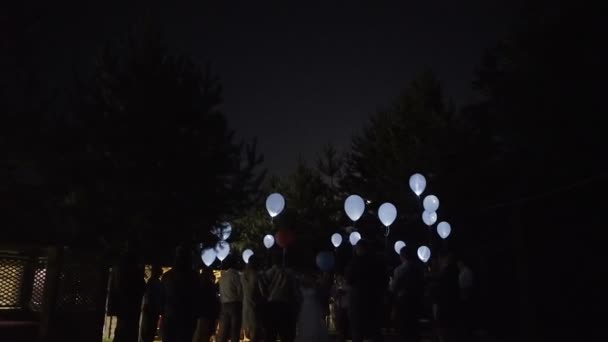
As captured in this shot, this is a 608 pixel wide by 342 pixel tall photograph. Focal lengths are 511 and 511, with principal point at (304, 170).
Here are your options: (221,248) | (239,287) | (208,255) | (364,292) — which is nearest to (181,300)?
(364,292)

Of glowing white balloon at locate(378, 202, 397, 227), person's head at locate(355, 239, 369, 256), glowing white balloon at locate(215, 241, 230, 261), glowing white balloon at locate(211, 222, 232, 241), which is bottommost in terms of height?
person's head at locate(355, 239, 369, 256)

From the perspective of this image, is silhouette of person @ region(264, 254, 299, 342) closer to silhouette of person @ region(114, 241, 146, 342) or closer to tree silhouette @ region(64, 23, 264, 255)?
silhouette of person @ region(114, 241, 146, 342)

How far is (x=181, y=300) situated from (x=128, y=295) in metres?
1.30

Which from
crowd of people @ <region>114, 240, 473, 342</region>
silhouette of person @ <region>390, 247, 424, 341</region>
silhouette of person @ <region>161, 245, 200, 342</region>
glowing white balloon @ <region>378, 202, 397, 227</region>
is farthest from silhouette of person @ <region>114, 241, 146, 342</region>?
glowing white balloon @ <region>378, 202, 397, 227</region>

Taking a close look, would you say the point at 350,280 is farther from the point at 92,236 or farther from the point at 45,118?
the point at 45,118

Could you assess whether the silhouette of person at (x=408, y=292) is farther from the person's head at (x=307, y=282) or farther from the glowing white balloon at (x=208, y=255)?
the glowing white balloon at (x=208, y=255)

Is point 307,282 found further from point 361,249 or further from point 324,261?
point 324,261

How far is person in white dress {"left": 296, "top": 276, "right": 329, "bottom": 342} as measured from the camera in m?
6.73

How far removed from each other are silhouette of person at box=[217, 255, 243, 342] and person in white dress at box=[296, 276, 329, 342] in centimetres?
187

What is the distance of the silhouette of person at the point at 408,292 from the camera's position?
292 inches

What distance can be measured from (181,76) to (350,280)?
32.2 ft

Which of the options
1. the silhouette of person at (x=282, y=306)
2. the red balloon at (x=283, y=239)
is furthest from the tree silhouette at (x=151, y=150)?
the silhouette of person at (x=282, y=306)

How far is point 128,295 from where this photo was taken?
6.62 meters

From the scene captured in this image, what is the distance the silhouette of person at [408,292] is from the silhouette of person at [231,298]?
8.55 ft
